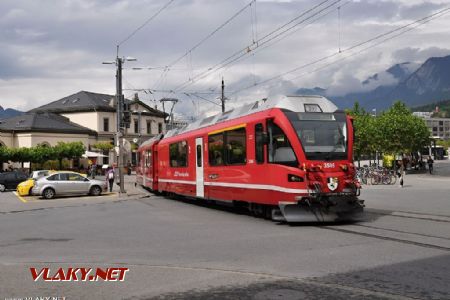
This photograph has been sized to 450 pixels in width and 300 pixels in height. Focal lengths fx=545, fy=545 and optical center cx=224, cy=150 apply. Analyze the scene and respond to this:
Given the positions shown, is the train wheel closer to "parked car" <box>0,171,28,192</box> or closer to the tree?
"parked car" <box>0,171,28,192</box>

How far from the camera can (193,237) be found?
38.7 feet

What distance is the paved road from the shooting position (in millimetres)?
6633

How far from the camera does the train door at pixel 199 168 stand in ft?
63.5

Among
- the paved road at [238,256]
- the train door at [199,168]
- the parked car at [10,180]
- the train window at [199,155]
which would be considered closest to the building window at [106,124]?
the parked car at [10,180]

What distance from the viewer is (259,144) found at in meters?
14.4

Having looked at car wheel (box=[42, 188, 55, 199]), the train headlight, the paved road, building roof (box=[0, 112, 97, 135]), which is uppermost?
building roof (box=[0, 112, 97, 135])

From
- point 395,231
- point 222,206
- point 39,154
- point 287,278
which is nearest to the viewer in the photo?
point 287,278

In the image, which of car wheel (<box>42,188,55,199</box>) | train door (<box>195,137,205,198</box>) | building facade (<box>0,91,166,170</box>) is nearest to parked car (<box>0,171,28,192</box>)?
→ car wheel (<box>42,188,55,199</box>)

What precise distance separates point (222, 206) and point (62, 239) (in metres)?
9.11

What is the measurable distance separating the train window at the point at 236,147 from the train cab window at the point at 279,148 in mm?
1572

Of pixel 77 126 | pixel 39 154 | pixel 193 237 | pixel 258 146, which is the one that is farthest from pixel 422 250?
pixel 77 126

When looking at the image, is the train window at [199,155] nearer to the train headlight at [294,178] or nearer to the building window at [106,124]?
the train headlight at [294,178]

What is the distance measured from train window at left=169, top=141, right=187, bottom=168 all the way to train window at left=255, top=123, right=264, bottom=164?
7113mm

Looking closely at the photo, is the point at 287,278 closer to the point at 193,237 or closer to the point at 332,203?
the point at 193,237
